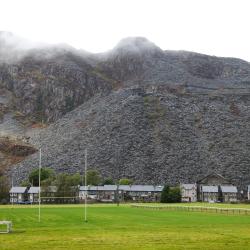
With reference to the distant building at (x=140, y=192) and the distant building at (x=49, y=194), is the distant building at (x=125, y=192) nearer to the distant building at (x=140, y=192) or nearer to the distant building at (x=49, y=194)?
the distant building at (x=140, y=192)

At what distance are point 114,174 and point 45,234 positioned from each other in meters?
151

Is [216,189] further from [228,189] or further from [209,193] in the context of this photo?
[228,189]

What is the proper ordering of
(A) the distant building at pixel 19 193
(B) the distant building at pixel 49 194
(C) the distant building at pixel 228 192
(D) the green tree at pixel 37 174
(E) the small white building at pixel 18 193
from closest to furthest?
(B) the distant building at pixel 49 194 < (E) the small white building at pixel 18 193 < (A) the distant building at pixel 19 193 < (C) the distant building at pixel 228 192 < (D) the green tree at pixel 37 174

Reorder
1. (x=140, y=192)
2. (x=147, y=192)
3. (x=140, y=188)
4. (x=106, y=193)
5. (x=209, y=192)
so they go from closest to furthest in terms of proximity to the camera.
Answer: (x=106, y=193)
(x=147, y=192)
(x=140, y=192)
(x=140, y=188)
(x=209, y=192)

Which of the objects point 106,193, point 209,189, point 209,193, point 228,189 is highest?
point 209,189

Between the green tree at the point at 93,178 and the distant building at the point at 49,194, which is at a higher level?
the green tree at the point at 93,178

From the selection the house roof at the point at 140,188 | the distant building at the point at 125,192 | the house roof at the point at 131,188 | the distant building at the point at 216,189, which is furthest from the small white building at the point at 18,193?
the distant building at the point at 216,189

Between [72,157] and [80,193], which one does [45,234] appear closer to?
[80,193]

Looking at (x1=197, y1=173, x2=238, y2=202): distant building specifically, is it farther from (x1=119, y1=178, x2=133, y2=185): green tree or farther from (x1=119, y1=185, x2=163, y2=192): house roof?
(x1=119, y1=178, x2=133, y2=185): green tree

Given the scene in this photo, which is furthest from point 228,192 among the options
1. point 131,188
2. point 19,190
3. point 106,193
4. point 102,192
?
point 19,190

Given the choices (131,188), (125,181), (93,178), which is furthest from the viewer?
(93,178)

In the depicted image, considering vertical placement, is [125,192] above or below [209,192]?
above

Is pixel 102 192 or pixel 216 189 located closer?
pixel 102 192

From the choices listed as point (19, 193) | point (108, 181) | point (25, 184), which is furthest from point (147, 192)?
point (19, 193)
